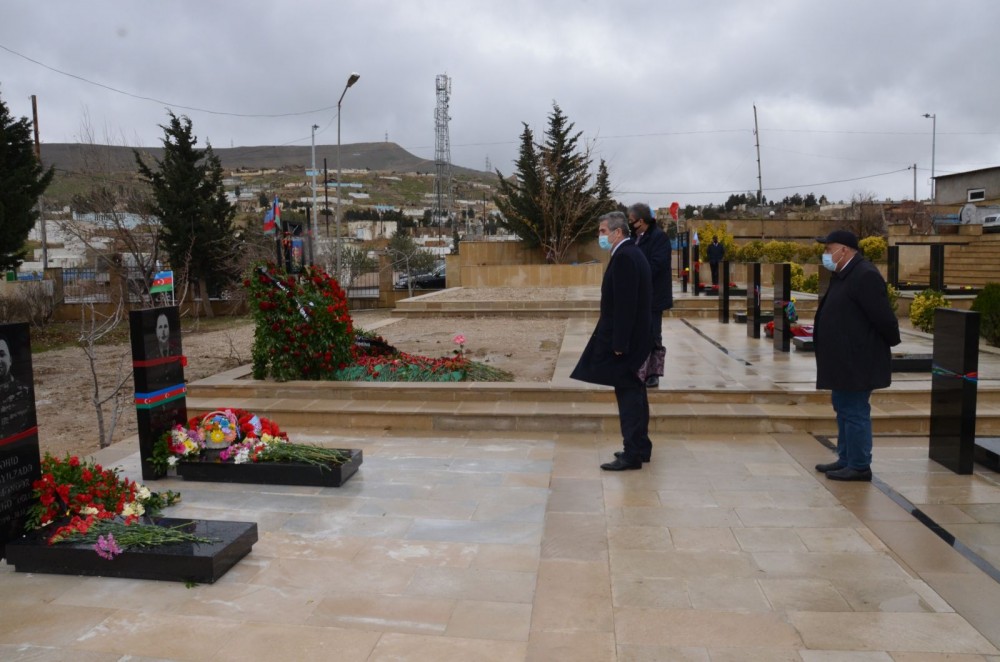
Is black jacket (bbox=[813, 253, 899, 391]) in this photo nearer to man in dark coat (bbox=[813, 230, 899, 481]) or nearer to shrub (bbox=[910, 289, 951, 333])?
man in dark coat (bbox=[813, 230, 899, 481])

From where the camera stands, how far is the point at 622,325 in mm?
5238

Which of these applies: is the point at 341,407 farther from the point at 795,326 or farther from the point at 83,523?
the point at 795,326

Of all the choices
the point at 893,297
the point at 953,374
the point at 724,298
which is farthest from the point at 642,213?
the point at 893,297

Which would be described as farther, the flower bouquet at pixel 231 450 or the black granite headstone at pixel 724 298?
the black granite headstone at pixel 724 298

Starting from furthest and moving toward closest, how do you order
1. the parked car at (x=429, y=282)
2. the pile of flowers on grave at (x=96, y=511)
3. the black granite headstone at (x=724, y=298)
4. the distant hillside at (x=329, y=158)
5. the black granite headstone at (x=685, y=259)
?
the distant hillside at (x=329, y=158), the parked car at (x=429, y=282), the black granite headstone at (x=685, y=259), the black granite headstone at (x=724, y=298), the pile of flowers on grave at (x=96, y=511)

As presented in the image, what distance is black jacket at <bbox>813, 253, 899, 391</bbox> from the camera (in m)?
4.90

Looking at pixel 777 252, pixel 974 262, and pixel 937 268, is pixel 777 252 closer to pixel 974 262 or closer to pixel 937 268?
pixel 974 262

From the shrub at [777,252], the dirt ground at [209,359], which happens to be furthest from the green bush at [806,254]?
the dirt ground at [209,359]

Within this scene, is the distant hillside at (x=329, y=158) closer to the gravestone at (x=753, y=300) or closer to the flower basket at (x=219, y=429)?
the gravestone at (x=753, y=300)

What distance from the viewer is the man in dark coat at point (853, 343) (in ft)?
16.1

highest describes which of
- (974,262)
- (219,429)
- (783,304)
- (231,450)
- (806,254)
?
(806,254)

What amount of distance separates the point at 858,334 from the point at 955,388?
1.00 metres

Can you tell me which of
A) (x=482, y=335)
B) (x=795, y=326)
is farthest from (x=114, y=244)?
(x=795, y=326)

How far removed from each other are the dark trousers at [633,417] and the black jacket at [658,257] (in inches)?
42.1
